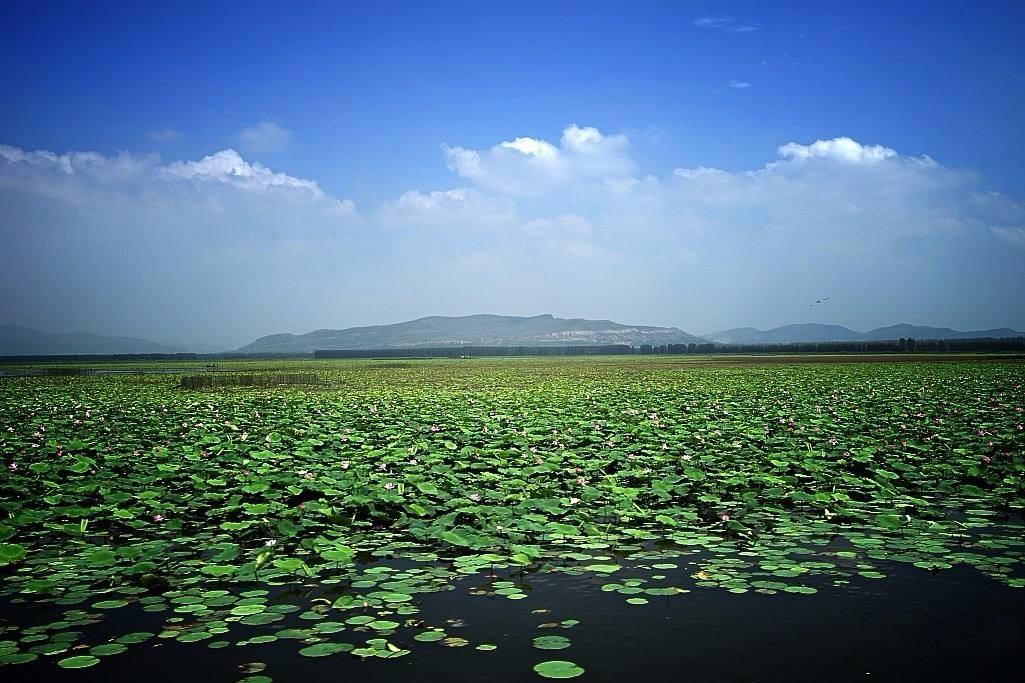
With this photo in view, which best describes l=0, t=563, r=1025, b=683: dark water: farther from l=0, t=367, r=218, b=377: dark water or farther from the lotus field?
l=0, t=367, r=218, b=377: dark water

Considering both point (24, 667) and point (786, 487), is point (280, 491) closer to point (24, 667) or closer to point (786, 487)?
point (24, 667)

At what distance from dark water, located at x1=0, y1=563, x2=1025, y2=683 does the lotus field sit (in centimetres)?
4

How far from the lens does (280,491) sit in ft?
29.6

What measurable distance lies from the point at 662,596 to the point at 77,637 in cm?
415

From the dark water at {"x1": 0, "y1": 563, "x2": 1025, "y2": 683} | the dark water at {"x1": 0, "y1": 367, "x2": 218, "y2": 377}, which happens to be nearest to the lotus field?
the dark water at {"x1": 0, "y1": 563, "x2": 1025, "y2": 683}

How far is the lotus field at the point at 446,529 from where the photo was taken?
185 inches

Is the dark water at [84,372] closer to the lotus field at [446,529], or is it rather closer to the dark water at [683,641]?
the lotus field at [446,529]

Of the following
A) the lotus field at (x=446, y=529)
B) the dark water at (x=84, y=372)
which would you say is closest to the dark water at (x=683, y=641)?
the lotus field at (x=446, y=529)

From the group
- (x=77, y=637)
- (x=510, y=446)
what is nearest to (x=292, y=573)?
(x=77, y=637)

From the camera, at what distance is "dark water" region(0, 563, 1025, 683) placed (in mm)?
4145

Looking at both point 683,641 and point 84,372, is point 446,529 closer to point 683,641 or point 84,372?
Answer: point 683,641

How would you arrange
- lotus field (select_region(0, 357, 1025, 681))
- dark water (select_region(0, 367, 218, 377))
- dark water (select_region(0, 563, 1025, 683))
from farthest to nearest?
dark water (select_region(0, 367, 218, 377)), lotus field (select_region(0, 357, 1025, 681)), dark water (select_region(0, 563, 1025, 683))

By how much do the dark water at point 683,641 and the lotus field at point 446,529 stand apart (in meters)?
0.04

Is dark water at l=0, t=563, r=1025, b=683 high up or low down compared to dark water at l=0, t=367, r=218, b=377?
down
